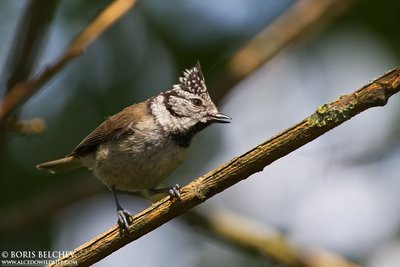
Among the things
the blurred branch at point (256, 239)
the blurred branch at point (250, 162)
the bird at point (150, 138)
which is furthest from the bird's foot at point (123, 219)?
the blurred branch at point (256, 239)

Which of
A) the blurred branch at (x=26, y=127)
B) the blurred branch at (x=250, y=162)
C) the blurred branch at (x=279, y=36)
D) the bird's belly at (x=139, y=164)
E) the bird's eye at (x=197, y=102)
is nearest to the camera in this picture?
the blurred branch at (x=250, y=162)

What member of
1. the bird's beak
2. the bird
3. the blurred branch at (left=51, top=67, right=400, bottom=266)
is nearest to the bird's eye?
the bird

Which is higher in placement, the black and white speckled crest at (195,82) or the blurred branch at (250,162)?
the black and white speckled crest at (195,82)

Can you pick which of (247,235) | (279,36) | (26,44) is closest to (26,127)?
(26,44)

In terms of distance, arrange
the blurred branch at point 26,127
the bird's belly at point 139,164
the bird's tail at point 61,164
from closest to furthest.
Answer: the blurred branch at point 26,127 < the bird's belly at point 139,164 < the bird's tail at point 61,164

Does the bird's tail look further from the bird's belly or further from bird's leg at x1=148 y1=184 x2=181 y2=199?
bird's leg at x1=148 y1=184 x2=181 y2=199

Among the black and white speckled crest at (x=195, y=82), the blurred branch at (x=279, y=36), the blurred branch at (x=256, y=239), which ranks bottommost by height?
the blurred branch at (x=256, y=239)

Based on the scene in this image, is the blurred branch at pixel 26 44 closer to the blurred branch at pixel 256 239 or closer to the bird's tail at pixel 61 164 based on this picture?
the bird's tail at pixel 61 164

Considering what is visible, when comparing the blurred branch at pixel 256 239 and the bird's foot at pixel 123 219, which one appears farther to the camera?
the blurred branch at pixel 256 239

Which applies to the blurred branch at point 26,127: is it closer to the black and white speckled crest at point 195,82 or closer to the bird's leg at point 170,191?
the bird's leg at point 170,191
